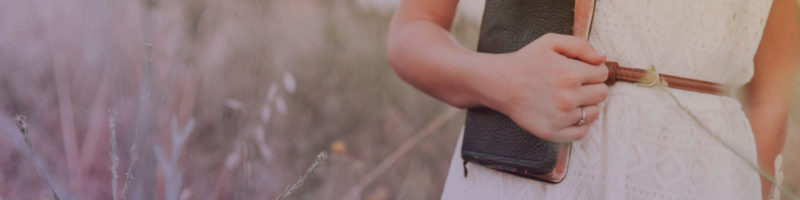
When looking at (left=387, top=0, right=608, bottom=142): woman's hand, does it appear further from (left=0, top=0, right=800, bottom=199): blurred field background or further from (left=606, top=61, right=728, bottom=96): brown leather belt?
(left=0, top=0, right=800, bottom=199): blurred field background

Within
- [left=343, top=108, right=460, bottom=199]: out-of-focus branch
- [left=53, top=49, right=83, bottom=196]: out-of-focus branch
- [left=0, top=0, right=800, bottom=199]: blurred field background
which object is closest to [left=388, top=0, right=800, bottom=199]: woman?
[left=0, top=0, right=800, bottom=199]: blurred field background

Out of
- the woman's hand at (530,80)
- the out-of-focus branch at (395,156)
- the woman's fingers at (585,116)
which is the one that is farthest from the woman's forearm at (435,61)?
the out-of-focus branch at (395,156)

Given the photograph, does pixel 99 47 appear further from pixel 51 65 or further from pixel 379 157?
pixel 379 157

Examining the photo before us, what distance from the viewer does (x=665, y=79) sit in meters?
0.60

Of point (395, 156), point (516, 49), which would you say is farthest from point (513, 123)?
point (395, 156)

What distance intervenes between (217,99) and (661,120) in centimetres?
105

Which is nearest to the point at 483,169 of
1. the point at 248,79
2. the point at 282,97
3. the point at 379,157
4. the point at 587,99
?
the point at 587,99

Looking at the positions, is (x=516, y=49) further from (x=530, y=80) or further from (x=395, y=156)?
(x=395, y=156)

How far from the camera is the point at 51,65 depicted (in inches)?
46.7

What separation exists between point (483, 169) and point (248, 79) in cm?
84

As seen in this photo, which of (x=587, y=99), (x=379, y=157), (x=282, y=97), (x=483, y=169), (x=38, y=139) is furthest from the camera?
(x=379, y=157)

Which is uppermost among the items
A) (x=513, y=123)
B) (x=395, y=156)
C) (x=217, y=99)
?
(x=513, y=123)

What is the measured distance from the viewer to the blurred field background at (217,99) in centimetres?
113

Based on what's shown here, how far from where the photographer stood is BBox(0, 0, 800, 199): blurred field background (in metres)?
1.13
